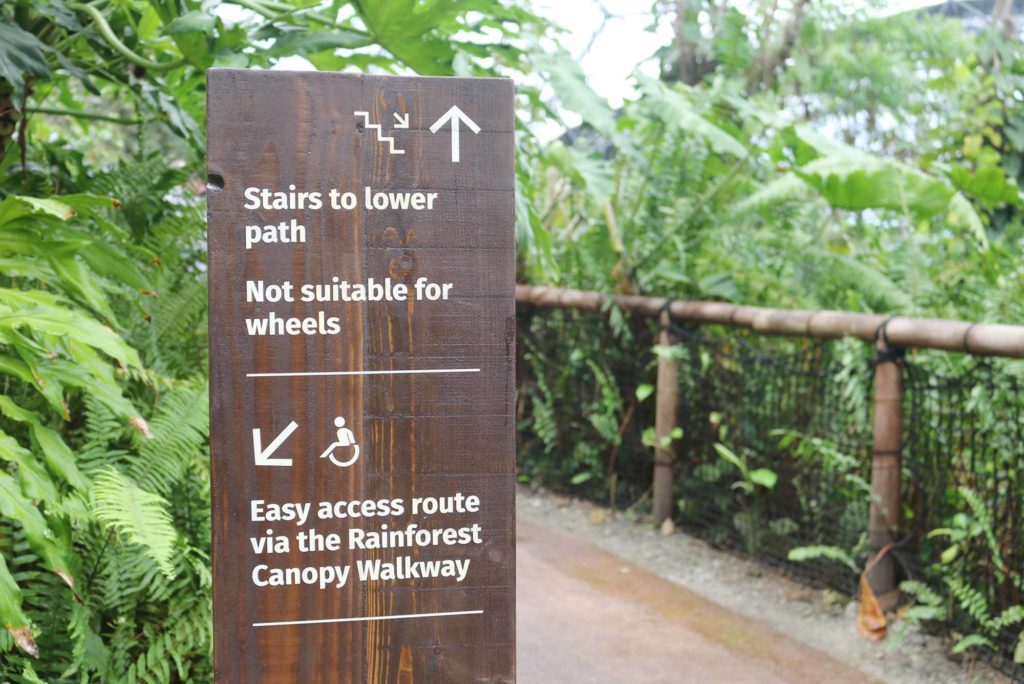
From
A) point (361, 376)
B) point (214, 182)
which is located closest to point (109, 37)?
point (214, 182)

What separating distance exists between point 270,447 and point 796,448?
3065mm

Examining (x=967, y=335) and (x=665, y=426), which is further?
(x=665, y=426)

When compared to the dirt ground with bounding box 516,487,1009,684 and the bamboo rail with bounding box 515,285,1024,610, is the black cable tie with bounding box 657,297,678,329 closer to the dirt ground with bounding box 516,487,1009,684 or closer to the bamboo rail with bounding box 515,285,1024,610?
the bamboo rail with bounding box 515,285,1024,610

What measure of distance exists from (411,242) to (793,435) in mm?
2825

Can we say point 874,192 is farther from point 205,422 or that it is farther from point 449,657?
point 449,657

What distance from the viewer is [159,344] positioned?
3.58m

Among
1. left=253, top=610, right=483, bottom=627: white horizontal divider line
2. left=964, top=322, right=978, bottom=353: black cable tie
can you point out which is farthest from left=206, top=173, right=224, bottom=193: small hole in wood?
left=964, top=322, right=978, bottom=353: black cable tie

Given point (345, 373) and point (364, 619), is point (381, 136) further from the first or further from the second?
point (364, 619)

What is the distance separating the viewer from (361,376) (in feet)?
5.95

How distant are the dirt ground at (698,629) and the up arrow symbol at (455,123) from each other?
2194 millimetres

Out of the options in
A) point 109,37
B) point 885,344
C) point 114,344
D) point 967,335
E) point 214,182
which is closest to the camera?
point 214,182

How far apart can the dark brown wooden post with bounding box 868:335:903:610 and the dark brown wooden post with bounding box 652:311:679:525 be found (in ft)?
4.48

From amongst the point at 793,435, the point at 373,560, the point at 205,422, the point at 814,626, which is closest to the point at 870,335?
the point at 793,435

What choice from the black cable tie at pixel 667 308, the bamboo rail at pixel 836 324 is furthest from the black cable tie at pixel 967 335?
the black cable tie at pixel 667 308
